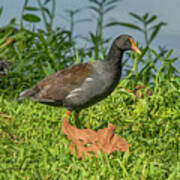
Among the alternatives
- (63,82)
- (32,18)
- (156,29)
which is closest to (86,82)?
(63,82)

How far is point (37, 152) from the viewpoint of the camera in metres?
3.57

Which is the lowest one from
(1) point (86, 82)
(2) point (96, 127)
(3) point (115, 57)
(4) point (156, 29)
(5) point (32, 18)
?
(2) point (96, 127)

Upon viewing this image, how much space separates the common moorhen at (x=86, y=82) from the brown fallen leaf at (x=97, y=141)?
29.0 inches

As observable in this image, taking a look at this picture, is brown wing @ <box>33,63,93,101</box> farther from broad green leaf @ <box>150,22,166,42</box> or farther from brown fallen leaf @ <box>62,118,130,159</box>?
broad green leaf @ <box>150,22,166,42</box>

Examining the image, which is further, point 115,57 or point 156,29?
point 156,29

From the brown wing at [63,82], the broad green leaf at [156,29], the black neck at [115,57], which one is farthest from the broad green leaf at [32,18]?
the black neck at [115,57]

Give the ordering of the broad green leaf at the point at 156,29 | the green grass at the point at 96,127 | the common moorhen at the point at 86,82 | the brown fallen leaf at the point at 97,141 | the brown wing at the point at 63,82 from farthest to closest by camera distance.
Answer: the broad green leaf at the point at 156,29 → the brown wing at the point at 63,82 → the common moorhen at the point at 86,82 → the brown fallen leaf at the point at 97,141 → the green grass at the point at 96,127

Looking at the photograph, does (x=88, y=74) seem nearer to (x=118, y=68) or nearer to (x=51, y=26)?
(x=118, y=68)

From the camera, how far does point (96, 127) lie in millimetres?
4422

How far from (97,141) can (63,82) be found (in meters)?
1.18

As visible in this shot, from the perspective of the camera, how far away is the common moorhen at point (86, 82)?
13.5ft

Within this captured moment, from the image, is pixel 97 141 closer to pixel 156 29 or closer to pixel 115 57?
pixel 115 57

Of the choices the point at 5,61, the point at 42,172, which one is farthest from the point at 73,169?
the point at 5,61

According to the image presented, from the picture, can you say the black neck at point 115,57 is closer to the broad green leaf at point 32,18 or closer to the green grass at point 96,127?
the green grass at point 96,127
